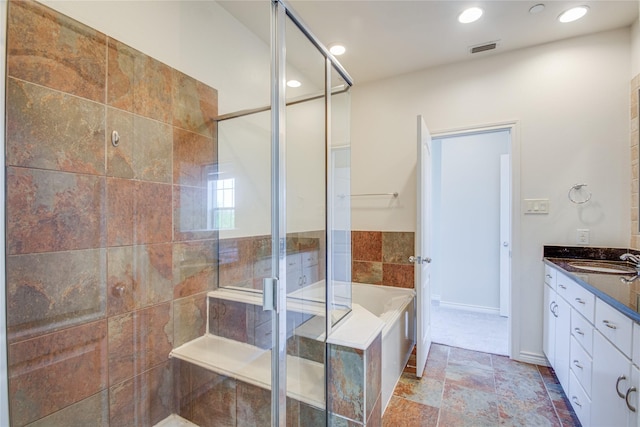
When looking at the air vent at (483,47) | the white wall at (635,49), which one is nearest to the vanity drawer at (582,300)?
the white wall at (635,49)

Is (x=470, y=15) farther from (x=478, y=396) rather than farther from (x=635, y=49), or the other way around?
(x=478, y=396)

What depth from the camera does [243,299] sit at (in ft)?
6.43

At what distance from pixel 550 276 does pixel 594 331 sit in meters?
0.92

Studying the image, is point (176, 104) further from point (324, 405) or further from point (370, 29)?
point (324, 405)

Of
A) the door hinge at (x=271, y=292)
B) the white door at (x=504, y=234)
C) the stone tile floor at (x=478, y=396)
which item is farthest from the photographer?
the white door at (x=504, y=234)

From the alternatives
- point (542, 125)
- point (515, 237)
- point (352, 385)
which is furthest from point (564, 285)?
point (352, 385)

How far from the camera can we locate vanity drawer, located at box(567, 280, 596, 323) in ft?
4.88

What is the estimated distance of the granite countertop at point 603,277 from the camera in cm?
119

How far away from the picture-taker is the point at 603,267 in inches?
80.0

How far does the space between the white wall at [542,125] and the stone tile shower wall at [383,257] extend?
13 cm

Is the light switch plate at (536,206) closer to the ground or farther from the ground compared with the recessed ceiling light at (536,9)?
closer to the ground

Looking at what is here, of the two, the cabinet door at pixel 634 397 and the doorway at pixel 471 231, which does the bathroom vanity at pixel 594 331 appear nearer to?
the cabinet door at pixel 634 397

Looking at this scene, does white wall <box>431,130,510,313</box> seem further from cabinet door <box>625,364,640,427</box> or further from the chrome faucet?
cabinet door <box>625,364,640,427</box>

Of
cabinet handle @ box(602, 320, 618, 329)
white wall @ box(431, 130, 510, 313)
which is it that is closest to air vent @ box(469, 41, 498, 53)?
white wall @ box(431, 130, 510, 313)
